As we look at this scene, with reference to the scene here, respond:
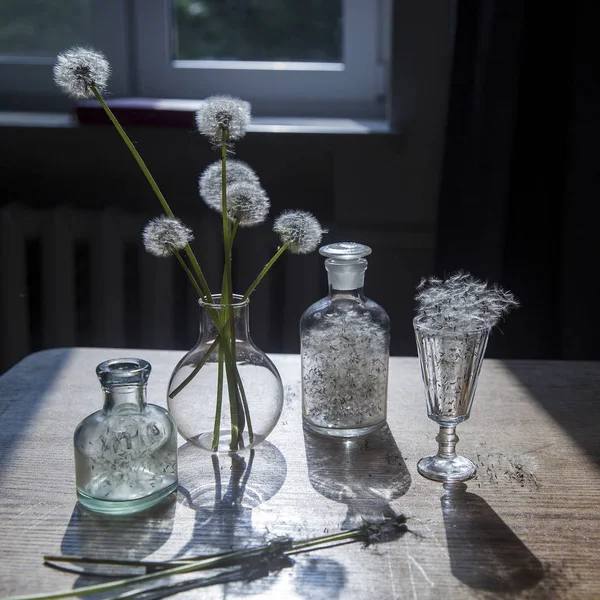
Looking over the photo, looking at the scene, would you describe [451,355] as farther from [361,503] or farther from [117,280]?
[117,280]

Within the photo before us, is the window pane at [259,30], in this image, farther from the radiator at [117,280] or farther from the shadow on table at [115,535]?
the shadow on table at [115,535]

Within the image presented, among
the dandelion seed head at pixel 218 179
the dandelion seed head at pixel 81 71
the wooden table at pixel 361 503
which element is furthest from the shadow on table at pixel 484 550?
the dandelion seed head at pixel 81 71

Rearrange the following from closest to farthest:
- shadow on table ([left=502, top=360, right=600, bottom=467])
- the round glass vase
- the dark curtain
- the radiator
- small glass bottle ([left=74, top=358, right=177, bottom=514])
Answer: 1. small glass bottle ([left=74, top=358, right=177, bottom=514])
2. the round glass vase
3. shadow on table ([left=502, top=360, right=600, bottom=467])
4. the dark curtain
5. the radiator

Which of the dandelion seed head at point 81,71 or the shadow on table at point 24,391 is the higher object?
the dandelion seed head at point 81,71

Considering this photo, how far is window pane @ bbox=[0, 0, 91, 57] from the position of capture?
2055mm

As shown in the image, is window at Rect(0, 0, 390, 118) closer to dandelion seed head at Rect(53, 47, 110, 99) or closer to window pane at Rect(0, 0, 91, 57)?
window pane at Rect(0, 0, 91, 57)

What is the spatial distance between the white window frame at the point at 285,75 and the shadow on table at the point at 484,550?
1.44 m

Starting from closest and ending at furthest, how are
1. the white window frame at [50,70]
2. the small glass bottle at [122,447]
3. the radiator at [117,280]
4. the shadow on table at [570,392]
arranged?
the small glass bottle at [122,447], the shadow on table at [570,392], the radiator at [117,280], the white window frame at [50,70]

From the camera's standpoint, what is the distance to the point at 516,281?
1.67m

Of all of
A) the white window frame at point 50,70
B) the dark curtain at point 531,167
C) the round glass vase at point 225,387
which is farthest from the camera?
the white window frame at point 50,70

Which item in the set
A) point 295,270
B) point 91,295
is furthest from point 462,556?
point 91,295

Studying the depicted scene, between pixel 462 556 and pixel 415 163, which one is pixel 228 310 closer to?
pixel 462 556

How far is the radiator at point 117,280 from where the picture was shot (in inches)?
71.7

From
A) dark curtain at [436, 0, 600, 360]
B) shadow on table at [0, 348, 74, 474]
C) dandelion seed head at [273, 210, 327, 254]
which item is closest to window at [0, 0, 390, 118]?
dark curtain at [436, 0, 600, 360]
